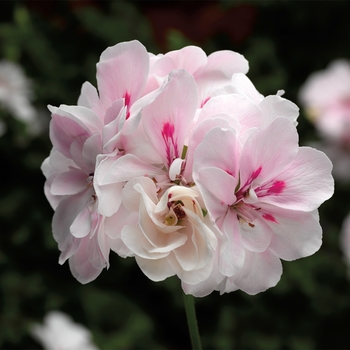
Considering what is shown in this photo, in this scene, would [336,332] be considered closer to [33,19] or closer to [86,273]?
[86,273]

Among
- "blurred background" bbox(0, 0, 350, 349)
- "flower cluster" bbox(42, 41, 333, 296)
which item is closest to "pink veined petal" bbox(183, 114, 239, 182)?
"flower cluster" bbox(42, 41, 333, 296)

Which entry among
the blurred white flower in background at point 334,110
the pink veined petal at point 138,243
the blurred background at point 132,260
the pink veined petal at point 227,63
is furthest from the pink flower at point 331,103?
the pink veined petal at point 138,243

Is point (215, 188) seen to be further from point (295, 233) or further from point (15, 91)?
point (15, 91)

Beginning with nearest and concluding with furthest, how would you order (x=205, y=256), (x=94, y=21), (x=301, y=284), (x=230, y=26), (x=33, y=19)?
1. (x=205, y=256)
2. (x=301, y=284)
3. (x=94, y=21)
4. (x=33, y=19)
5. (x=230, y=26)

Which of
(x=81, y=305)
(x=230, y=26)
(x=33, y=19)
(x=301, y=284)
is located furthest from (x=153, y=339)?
(x=230, y=26)

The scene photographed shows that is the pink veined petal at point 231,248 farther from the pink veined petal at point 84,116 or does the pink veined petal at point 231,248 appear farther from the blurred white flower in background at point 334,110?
the blurred white flower in background at point 334,110

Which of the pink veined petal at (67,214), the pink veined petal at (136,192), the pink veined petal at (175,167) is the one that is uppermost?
the pink veined petal at (175,167)
